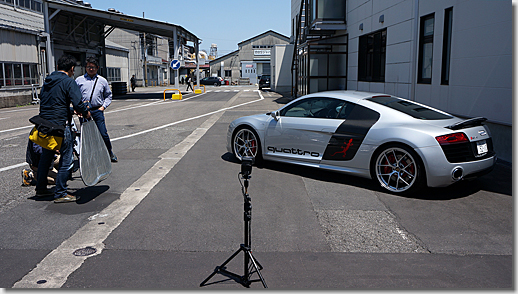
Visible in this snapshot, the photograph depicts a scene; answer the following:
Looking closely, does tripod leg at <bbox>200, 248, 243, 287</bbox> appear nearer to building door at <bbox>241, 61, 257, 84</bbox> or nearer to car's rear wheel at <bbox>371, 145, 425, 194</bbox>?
car's rear wheel at <bbox>371, 145, 425, 194</bbox>

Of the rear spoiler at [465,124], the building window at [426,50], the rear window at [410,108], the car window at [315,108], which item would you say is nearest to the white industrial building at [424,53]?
the building window at [426,50]

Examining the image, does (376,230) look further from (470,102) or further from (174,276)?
(470,102)

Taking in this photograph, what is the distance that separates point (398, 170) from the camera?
19.7 ft

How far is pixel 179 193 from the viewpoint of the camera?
601cm

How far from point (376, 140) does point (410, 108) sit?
3.05ft

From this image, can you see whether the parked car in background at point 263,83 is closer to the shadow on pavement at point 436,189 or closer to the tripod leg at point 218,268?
the shadow on pavement at point 436,189

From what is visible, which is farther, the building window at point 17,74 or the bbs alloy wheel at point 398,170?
the building window at point 17,74

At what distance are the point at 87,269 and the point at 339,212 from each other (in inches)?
113

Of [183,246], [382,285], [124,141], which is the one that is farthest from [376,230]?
[124,141]

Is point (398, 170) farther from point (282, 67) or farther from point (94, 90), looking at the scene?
point (282, 67)

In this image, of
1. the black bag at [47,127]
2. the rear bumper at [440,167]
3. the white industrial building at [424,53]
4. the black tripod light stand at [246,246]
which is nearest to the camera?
the black tripod light stand at [246,246]

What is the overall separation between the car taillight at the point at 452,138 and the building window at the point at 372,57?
9.81 meters

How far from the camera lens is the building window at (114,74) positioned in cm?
4062

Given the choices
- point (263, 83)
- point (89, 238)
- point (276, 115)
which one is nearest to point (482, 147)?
point (276, 115)
